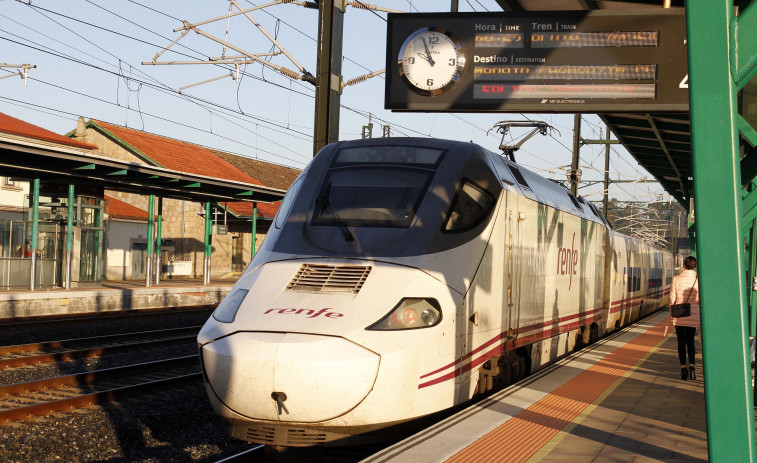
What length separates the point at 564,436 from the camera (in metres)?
6.31

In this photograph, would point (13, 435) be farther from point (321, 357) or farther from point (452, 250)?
point (452, 250)

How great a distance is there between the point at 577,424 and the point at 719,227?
3521 mm

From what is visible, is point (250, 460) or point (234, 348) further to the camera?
point (250, 460)

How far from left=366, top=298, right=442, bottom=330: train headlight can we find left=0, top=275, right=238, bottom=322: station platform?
15.0 m

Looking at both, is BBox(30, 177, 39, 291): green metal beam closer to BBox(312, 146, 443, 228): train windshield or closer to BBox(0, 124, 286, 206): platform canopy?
BBox(0, 124, 286, 206): platform canopy

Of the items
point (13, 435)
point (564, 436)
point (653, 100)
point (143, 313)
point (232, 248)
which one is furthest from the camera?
point (232, 248)

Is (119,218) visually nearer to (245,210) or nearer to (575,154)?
(245,210)

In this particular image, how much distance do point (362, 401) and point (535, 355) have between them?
4.85 meters

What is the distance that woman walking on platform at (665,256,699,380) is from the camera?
10367 mm

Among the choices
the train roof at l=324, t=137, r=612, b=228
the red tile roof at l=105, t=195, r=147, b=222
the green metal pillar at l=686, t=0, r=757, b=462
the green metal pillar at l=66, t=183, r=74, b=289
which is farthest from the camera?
the red tile roof at l=105, t=195, r=147, b=222

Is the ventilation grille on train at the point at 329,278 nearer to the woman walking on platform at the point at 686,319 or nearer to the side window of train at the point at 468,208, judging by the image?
the side window of train at the point at 468,208

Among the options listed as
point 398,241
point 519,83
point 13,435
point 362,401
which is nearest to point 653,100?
point 519,83

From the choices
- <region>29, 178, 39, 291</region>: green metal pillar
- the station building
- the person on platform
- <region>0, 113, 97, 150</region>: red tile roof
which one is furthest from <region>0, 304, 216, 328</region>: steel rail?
<region>0, 113, 97, 150</region>: red tile roof

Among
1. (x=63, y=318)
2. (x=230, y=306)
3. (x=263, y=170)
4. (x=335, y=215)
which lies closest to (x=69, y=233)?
(x=63, y=318)
